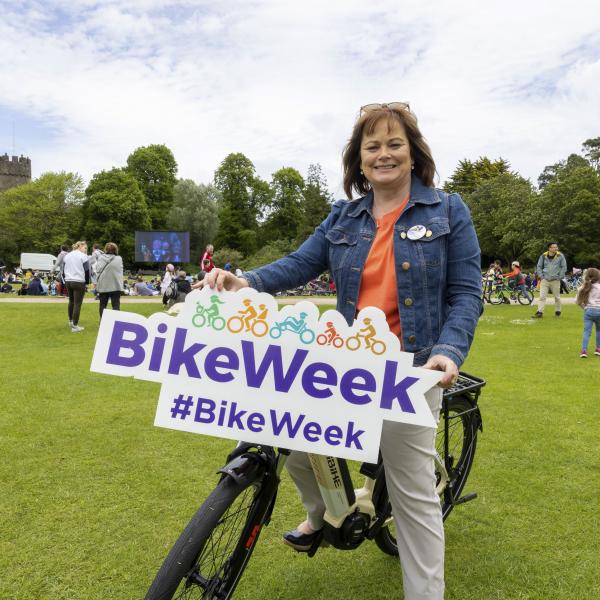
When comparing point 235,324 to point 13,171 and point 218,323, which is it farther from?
point 13,171

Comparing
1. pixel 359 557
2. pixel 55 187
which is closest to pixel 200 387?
pixel 359 557

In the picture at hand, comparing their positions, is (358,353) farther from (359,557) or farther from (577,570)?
(577,570)

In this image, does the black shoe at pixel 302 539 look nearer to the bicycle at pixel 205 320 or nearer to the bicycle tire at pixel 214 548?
the bicycle tire at pixel 214 548

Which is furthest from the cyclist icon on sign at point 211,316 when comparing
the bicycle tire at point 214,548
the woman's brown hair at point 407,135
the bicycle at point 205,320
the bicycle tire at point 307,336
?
the woman's brown hair at point 407,135

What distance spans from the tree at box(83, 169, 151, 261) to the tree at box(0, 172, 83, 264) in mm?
1527

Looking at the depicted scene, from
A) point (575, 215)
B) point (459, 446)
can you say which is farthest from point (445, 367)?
point (575, 215)

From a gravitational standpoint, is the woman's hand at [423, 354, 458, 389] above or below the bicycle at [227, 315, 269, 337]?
below

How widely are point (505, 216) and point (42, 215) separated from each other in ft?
149

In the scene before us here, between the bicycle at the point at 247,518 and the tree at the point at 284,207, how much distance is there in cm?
5816

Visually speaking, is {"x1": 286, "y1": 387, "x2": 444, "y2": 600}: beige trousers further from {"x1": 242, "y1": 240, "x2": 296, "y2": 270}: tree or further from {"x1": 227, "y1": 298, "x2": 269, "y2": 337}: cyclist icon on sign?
{"x1": 242, "y1": 240, "x2": 296, "y2": 270}: tree

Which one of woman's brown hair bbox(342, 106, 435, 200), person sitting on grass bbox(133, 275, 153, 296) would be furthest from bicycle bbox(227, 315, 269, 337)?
person sitting on grass bbox(133, 275, 153, 296)

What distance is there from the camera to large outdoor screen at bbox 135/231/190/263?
4122 cm

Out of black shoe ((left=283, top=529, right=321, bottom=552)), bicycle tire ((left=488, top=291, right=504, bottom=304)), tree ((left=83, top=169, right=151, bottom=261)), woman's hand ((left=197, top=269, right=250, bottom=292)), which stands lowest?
black shoe ((left=283, top=529, right=321, bottom=552))

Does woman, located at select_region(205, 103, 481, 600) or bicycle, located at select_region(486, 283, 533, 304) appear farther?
bicycle, located at select_region(486, 283, 533, 304)
